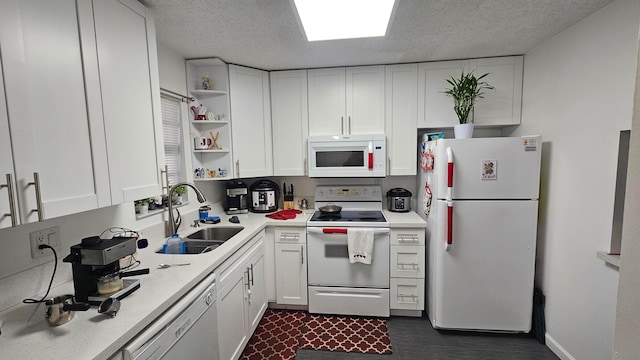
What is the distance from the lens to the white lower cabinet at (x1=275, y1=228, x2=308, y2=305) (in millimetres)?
2475

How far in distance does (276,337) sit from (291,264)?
60 centimetres

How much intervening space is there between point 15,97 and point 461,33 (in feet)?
8.07

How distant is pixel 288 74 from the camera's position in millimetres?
2734

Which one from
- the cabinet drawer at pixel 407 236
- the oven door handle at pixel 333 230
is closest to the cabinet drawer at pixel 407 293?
the cabinet drawer at pixel 407 236

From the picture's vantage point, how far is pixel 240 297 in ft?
6.23

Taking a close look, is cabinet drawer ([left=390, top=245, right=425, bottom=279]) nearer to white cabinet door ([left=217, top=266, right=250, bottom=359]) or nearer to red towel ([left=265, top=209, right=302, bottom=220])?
red towel ([left=265, top=209, right=302, bottom=220])

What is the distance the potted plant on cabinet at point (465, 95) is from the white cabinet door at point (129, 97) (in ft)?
7.62

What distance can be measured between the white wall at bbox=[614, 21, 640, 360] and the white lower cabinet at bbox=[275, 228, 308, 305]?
6.91 feet

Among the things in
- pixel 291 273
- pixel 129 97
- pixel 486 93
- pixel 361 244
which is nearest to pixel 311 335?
pixel 291 273

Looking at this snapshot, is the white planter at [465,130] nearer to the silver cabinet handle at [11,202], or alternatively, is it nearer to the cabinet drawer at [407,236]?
the cabinet drawer at [407,236]

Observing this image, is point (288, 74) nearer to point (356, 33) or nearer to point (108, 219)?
point (356, 33)

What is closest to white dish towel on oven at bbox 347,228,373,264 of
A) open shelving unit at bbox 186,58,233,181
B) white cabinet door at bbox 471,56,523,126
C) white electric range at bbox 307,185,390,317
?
white electric range at bbox 307,185,390,317

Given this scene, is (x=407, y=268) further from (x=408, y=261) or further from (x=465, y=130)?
(x=465, y=130)

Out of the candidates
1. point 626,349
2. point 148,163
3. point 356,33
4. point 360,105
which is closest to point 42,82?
point 148,163
